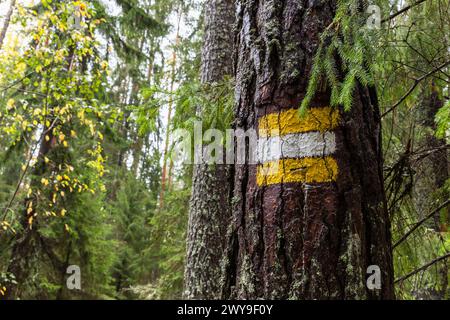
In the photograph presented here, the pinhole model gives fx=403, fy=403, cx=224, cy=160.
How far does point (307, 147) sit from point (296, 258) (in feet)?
1.29

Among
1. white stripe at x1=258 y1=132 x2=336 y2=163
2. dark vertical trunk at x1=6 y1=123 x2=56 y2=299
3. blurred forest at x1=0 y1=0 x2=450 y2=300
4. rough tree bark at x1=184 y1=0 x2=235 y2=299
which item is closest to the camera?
white stripe at x1=258 y1=132 x2=336 y2=163

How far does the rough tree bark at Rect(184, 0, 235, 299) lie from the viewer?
405 centimetres

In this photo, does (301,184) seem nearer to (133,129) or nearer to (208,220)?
(208,220)

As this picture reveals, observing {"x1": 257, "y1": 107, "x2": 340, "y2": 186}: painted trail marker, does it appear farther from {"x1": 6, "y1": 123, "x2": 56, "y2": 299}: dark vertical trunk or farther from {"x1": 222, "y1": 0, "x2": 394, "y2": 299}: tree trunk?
{"x1": 6, "y1": 123, "x2": 56, "y2": 299}: dark vertical trunk

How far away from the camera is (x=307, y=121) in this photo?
4.81 feet

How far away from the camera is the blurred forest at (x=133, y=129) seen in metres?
2.43

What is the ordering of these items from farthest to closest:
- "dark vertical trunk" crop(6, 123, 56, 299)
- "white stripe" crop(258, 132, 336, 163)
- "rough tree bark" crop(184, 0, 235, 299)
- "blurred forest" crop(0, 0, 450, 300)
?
"dark vertical trunk" crop(6, 123, 56, 299), "rough tree bark" crop(184, 0, 235, 299), "blurred forest" crop(0, 0, 450, 300), "white stripe" crop(258, 132, 336, 163)

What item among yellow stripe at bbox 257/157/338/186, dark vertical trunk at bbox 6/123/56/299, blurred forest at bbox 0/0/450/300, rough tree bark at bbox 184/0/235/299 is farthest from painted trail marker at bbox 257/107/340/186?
dark vertical trunk at bbox 6/123/56/299

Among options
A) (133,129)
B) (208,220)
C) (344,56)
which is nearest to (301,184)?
(344,56)

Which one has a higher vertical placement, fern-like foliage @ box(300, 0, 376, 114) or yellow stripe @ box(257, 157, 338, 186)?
fern-like foliage @ box(300, 0, 376, 114)

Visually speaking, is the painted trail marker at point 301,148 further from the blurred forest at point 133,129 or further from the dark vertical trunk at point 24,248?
the dark vertical trunk at point 24,248

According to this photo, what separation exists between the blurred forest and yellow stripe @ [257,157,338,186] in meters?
0.23

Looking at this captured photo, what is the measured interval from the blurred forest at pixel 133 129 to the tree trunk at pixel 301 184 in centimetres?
12

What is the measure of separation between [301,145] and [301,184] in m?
0.14
